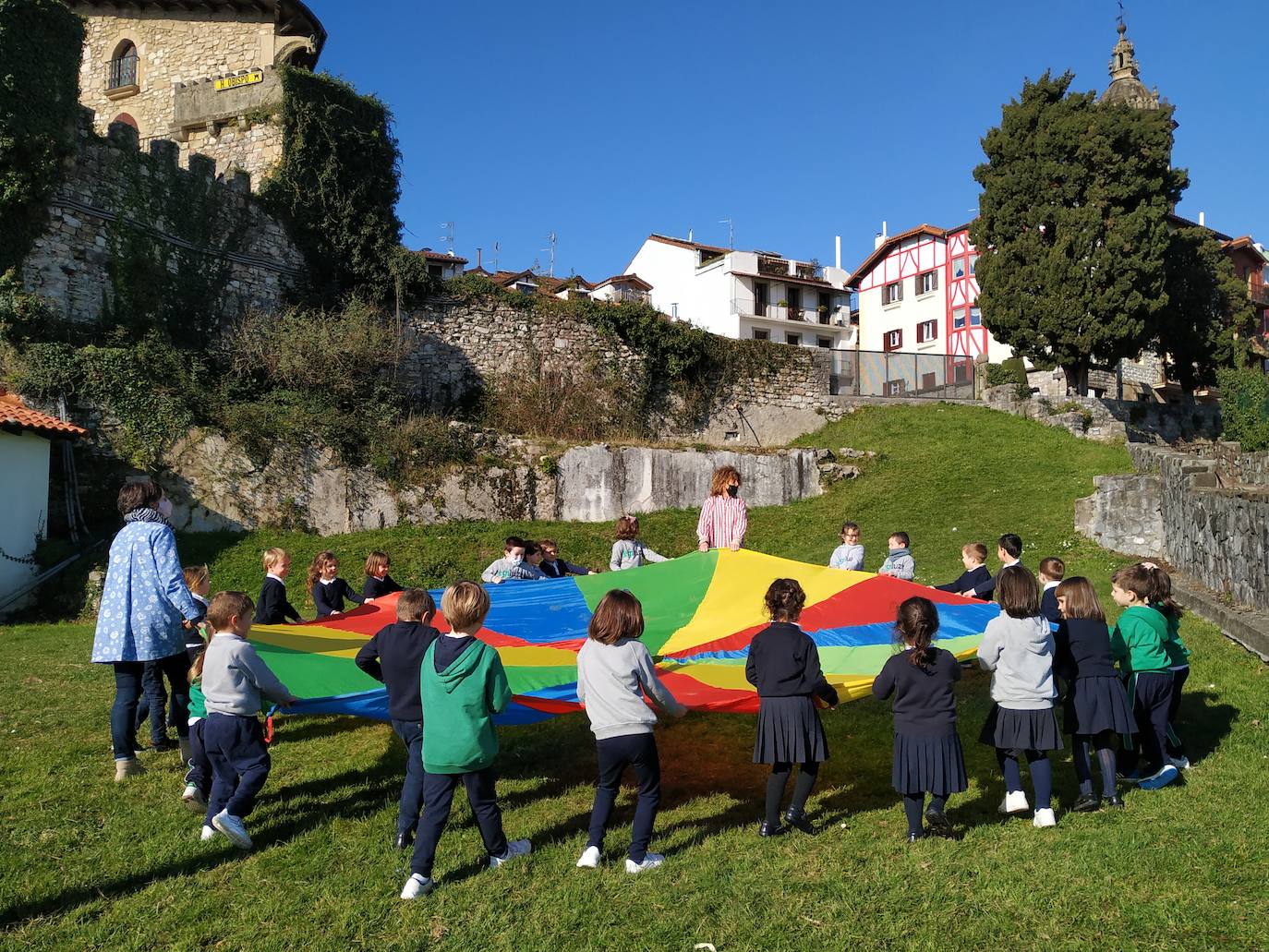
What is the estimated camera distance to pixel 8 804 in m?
5.43

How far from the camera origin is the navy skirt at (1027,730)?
5.11 m

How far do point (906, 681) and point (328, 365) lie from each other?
1583 centimetres

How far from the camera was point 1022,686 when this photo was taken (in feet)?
17.1

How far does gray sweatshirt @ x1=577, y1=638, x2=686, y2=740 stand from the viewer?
15.4 feet

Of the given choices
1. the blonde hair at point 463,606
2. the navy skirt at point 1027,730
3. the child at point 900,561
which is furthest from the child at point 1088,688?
the blonde hair at point 463,606

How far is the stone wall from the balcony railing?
11.2m

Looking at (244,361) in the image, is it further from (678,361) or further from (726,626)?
(726,626)

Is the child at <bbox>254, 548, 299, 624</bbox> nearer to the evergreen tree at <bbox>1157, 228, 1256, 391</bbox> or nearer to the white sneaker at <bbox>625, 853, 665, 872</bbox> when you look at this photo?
the white sneaker at <bbox>625, 853, 665, 872</bbox>

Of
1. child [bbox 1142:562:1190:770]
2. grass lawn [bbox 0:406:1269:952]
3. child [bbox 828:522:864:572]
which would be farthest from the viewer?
child [bbox 828:522:864:572]

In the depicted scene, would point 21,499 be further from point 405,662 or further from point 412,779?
point 412,779

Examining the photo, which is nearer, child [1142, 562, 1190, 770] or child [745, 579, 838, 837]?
child [745, 579, 838, 837]

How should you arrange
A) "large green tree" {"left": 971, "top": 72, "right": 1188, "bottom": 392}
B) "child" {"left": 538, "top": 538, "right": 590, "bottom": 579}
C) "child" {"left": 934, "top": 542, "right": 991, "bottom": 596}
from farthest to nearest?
1. "large green tree" {"left": 971, "top": 72, "right": 1188, "bottom": 392}
2. "child" {"left": 538, "top": 538, "right": 590, "bottom": 579}
3. "child" {"left": 934, "top": 542, "right": 991, "bottom": 596}

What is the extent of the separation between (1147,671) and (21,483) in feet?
48.3

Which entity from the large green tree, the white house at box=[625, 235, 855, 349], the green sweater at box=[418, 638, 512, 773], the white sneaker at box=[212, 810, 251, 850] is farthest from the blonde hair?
the white house at box=[625, 235, 855, 349]
